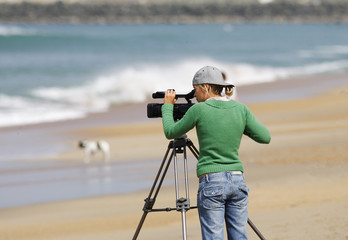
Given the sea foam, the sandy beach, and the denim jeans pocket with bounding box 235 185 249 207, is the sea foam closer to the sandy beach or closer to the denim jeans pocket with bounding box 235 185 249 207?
the sandy beach

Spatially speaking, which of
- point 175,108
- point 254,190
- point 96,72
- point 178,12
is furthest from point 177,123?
point 178,12

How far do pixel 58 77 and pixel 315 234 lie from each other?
23.1m

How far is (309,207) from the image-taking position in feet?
23.6

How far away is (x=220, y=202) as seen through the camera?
14.5 ft

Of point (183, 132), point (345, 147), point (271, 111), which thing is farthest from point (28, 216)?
point (271, 111)

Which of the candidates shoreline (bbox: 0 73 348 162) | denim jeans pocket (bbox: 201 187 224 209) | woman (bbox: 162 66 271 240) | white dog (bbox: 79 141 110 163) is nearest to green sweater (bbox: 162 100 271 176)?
woman (bbox: 162 66 271 240)

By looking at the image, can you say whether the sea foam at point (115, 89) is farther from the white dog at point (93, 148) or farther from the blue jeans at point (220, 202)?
the blue jeans at point (220, 202)

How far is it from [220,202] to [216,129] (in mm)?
382

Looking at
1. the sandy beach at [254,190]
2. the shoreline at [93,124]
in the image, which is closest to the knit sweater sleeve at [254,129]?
the sandy beach at [254,190]

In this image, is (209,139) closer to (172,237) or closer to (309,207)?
(172,237)

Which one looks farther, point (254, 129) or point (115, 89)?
point (115, 89)

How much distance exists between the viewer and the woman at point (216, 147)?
4.40 metres

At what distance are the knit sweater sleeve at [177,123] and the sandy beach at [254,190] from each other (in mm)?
2000

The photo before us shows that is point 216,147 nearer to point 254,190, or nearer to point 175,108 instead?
point 175,108
